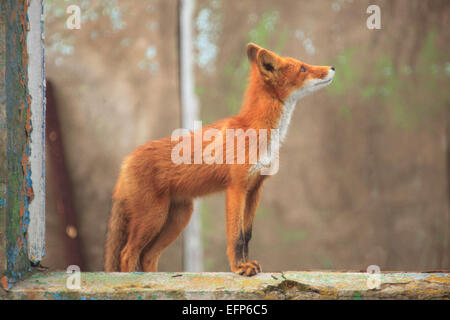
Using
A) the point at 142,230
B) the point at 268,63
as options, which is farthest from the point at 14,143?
the point at 268,63

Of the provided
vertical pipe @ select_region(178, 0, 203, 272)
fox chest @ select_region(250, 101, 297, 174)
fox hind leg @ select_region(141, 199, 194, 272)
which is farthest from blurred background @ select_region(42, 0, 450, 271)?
fox chest @ select_region(250, 101, 297, 174)

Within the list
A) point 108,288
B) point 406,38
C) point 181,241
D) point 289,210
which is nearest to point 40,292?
point 108,288

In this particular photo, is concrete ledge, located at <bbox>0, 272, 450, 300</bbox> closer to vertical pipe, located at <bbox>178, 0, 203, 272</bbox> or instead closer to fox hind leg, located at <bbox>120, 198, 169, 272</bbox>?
fox hind leg, located at <bbox>120, 198, 169, 272</bbox>

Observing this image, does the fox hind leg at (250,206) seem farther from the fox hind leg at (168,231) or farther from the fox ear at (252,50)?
the fox ear at (252,50)

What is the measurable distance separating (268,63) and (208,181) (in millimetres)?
607

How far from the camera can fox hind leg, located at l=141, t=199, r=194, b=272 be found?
2.33m

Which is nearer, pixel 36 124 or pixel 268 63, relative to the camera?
pixel 36 124

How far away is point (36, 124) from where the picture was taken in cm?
191

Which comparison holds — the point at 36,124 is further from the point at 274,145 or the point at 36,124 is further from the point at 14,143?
the point at 274,145

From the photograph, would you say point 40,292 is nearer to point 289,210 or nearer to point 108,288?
point 108,288

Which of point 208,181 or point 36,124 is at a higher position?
point 36,124

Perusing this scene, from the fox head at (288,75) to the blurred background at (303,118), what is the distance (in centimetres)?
190

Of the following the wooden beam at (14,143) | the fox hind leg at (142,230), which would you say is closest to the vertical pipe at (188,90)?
the fox hind leg at (142,230)

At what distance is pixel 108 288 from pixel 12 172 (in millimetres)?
569
